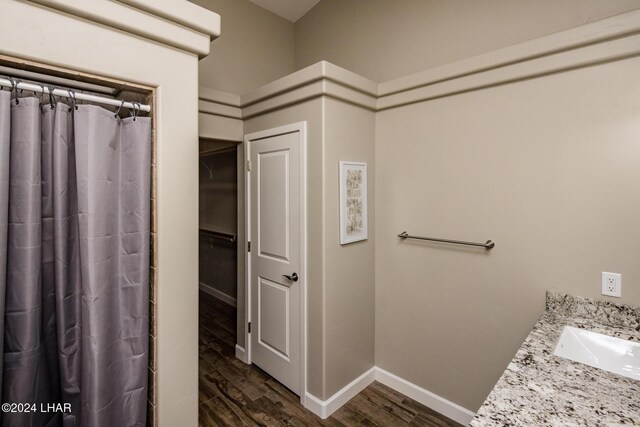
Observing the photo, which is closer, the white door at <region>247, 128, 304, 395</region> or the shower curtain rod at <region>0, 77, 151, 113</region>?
the shower curtain rod at <region>0, 77, 151, 113</region>

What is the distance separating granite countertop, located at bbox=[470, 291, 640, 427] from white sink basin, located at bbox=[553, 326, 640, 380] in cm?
5

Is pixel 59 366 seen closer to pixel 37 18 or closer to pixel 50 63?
pixel 50 63

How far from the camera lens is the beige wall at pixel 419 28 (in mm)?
1810

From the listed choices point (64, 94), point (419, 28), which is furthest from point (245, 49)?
point (64, 94)

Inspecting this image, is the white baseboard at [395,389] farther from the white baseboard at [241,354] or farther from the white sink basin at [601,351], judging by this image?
the white sink basin at [601,351]

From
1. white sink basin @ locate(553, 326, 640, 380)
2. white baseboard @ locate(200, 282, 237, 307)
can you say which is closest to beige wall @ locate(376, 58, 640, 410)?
white sink basin @ locate(553, 326, 640, 380)

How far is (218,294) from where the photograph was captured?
4703 mm

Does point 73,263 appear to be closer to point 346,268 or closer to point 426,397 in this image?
point 346,268

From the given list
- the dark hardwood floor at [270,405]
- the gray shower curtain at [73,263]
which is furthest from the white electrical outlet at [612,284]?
the gray shower curtain at [73,263]

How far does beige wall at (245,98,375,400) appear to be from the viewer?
221 cm

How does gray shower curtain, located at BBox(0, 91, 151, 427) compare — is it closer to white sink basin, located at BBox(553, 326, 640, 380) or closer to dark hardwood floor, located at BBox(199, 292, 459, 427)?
dark hardwood floor, located at BBox(199, 292, 459, 427)

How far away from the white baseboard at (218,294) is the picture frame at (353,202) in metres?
2.62

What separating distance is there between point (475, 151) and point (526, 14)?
2.76ft

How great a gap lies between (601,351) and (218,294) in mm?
4357
